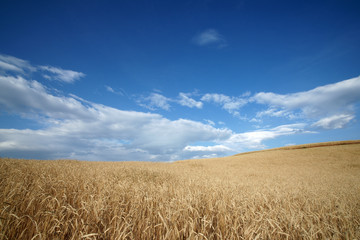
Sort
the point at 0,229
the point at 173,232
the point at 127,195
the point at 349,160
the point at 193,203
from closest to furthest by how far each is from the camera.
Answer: the point at 0,229 → the point at 173,232 → the point at 193,203 → the point at 127,195 → the point at 349,160

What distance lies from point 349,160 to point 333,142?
23.8m

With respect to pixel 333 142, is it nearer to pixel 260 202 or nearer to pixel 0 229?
pixel 260 202

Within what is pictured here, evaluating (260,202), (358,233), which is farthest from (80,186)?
(358,233)

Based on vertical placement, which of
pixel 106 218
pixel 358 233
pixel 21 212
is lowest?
pixel 358 233

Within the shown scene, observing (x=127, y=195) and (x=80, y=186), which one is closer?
(x=127, y=195)

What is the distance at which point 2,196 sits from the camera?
3.18 metres

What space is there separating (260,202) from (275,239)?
248 cm

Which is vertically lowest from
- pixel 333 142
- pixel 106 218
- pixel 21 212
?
pixel 106 218

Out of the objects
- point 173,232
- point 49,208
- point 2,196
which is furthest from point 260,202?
point 2,196

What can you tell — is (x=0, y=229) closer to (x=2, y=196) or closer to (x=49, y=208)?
(x=49, y=208)

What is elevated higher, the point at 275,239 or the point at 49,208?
the point at 49,208

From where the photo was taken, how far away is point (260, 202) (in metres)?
5.03

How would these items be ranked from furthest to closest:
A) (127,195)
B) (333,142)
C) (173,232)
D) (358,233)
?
(333,142), (127,195), (358,233), (173,232)

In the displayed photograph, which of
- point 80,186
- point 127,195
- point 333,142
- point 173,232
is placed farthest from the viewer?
point 333,142
